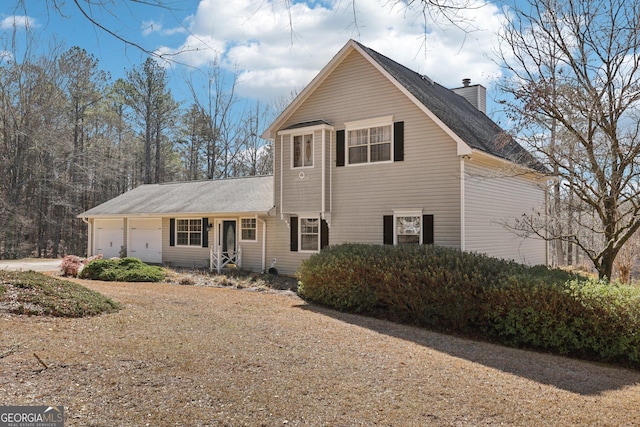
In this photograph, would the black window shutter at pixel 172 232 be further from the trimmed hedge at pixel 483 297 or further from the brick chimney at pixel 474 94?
the brick chimney at pixel 474 94

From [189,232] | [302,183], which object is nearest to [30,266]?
[189,232]

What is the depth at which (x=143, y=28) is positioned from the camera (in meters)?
3.55

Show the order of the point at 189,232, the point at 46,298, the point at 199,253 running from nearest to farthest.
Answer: the point at 46,298
the point at 199,253
the point at 189,232

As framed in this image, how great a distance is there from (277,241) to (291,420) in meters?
12.6

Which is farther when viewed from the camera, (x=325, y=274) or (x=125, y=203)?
(x=125, y=203)

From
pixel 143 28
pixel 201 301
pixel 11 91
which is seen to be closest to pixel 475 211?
pixel 201 301

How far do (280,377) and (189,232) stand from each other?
1521 cm

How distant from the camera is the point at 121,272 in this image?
49.1 ft

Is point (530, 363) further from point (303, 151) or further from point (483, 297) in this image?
point (303, 151)

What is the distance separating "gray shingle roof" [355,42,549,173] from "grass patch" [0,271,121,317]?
378 inches

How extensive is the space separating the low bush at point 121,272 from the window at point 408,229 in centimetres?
771

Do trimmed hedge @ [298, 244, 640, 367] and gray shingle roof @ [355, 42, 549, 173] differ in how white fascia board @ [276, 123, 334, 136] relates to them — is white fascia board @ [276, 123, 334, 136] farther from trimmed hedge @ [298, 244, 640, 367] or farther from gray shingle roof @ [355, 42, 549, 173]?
trimmed hedge @ [298, 244, 640, 367]

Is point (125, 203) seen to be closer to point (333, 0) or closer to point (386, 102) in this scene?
point (386, 102)

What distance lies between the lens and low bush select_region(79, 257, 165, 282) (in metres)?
14.7
